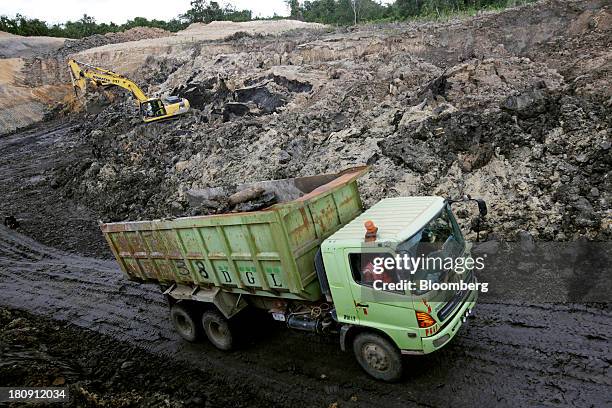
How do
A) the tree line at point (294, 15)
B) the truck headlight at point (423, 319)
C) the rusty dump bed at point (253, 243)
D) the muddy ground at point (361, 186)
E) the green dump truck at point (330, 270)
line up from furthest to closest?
the tree line at point (294, 15) < the muddy ground at point (361, 186) < the rusty dump bed at point (253, 243) < the green dump truck at point (330, 270) < the truck headlight at point (423, 319)

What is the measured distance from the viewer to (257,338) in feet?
22.4

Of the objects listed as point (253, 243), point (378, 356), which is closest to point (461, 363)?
point (378, 356)

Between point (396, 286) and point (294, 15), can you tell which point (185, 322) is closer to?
point (396, 286)

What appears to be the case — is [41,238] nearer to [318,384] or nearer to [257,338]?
[257,338]

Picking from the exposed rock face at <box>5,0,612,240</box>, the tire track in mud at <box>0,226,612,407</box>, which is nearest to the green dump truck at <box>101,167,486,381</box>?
the tire track in mud at <box>0,226,612,407</box>

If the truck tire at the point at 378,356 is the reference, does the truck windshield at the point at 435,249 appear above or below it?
above

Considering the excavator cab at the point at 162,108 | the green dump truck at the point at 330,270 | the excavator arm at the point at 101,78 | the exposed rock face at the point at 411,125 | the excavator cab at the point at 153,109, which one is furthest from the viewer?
the excavator arm at the point at 101,78

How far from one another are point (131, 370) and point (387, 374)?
3935 millimetres

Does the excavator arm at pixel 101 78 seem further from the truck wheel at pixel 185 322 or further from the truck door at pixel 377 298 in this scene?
the truck door at pixel 377 298

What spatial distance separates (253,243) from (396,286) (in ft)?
6.04

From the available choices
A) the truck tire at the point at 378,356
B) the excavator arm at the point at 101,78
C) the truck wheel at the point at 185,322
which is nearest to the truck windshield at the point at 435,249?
the truck tire at the point at 378,356

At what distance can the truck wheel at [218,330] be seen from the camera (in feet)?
21.2

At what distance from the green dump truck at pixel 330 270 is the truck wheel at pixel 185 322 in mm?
26

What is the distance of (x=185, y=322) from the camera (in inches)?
279
